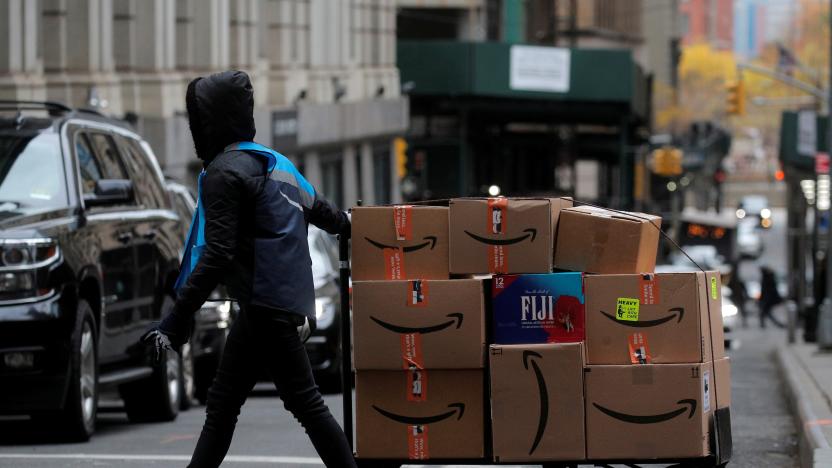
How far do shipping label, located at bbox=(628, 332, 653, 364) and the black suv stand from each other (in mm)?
4230

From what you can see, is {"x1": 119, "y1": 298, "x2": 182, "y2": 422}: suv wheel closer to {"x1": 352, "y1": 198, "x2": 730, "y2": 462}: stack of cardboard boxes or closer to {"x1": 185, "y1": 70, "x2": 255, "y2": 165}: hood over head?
{"x1": 352, "y1": 198, "x2": 730, "y2": 462}: stack of cardboard boxes

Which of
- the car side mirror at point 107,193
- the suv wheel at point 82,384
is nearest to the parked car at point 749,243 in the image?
the car side mirror at point 107,193

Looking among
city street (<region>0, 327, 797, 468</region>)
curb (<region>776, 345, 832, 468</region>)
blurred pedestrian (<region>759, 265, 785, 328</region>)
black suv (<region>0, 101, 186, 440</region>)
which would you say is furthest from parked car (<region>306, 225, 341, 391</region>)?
blurred pedestrian (<region>759, 265, 785, 328</region>)

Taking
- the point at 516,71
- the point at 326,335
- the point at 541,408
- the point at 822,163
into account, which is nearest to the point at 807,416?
the point at 541,408

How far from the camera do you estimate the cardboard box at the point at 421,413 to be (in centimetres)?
780

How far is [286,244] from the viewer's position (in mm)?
7246

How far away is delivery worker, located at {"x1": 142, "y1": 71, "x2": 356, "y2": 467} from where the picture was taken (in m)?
7.20

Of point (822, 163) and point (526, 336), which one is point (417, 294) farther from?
point (822, 163)

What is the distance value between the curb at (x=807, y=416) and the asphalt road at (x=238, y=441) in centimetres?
14

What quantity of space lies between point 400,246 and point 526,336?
671 mm

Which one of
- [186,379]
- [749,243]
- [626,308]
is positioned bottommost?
[749,243]

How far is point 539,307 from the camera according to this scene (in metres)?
7.65

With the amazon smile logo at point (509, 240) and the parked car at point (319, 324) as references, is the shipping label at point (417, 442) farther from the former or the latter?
the parked car at point (319, 324)

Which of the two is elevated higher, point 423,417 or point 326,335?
point 423,417
